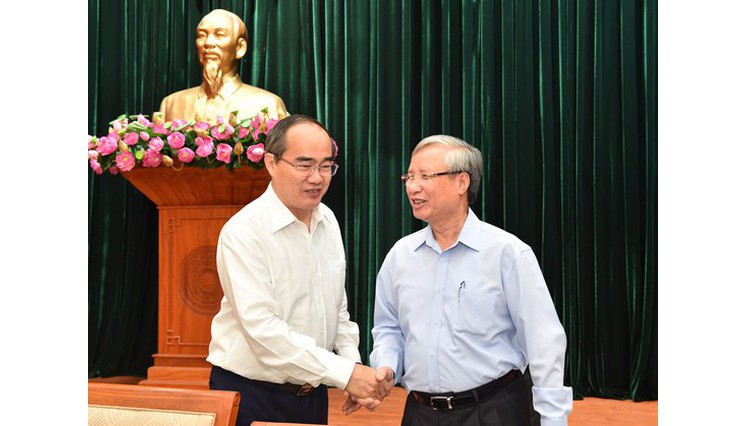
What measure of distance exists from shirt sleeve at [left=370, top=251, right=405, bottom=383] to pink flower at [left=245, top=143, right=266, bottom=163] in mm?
2024

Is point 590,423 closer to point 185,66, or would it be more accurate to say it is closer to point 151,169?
point 151,169

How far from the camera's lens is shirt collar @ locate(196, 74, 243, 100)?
15.4ft

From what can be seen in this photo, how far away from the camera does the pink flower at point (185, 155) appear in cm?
415

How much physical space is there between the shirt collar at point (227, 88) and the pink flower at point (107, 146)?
2.28ft

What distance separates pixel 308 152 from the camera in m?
2.18

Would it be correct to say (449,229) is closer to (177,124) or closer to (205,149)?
(205,149)

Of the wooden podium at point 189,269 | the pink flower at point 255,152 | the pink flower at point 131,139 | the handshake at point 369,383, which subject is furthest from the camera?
the wooden podium at point 189,269

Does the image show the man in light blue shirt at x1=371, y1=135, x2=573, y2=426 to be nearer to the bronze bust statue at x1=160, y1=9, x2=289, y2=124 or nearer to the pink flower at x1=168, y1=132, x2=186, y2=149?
the pink flower at x1=168, y1=132, x2=186, y2=149

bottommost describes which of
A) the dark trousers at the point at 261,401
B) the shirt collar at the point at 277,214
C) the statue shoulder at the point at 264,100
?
the dark trousers at the point at 261,401

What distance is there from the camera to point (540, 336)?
1.92 meters

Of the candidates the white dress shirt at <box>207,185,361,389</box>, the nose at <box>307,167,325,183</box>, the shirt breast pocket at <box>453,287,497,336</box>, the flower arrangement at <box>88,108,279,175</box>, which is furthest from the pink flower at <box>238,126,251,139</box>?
the shirt breast pocket at <box>453,287,497,336</box>

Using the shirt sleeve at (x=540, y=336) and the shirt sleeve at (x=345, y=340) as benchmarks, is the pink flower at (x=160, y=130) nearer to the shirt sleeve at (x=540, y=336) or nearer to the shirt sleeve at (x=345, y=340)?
the shirt sleeve at (x=345, y=340)

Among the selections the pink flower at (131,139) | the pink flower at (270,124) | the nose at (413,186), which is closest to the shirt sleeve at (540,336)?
the nose at (413,186)

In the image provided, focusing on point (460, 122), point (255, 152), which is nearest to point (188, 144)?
point (255, 152)
